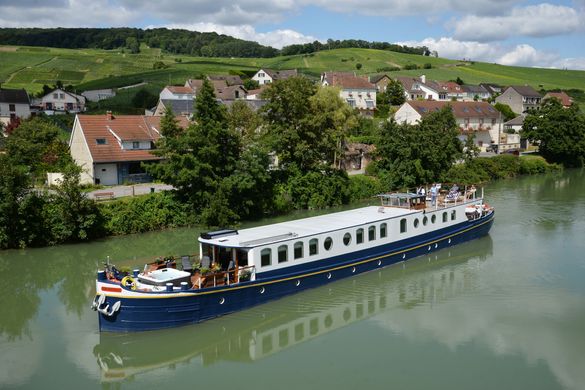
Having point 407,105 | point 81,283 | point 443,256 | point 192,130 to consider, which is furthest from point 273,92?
point 407,105

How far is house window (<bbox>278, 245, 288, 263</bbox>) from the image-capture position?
2066cm

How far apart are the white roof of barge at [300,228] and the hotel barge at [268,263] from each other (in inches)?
1.5

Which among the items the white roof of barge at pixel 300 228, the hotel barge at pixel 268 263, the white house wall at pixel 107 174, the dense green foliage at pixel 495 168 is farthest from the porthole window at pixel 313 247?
the dense green foliage at pixel 495 168

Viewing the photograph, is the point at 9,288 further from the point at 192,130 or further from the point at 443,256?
the point at 443,256

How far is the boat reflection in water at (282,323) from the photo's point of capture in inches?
674

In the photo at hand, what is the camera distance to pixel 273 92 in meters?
37.8

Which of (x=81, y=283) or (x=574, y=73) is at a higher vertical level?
(x=574, y=73)

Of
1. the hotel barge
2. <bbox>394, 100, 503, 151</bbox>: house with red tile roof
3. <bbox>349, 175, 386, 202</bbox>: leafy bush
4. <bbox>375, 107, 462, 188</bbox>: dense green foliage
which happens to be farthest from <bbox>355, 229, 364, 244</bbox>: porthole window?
<bbox>394, 100, 503, 151</bbox>: house with red tile roof

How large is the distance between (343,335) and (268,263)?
12.5ft

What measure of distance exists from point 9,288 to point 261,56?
163m

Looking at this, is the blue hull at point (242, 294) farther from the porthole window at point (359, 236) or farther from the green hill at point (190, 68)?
the green hill at point (190, 68)

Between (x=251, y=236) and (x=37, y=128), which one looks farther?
(x=37, y=128)

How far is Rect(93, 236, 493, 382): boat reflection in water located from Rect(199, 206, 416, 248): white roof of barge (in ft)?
7.60

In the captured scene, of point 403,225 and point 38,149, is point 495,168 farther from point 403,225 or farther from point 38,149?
point 38,149
